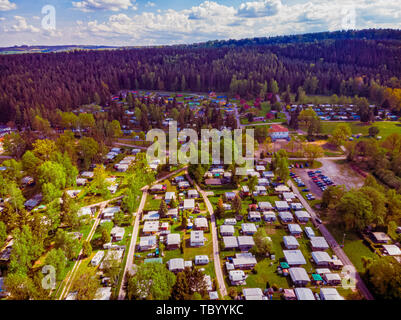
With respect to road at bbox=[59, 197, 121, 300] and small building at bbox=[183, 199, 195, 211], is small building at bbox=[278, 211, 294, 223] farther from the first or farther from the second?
road at bbox=[59, 197, 121, 300]

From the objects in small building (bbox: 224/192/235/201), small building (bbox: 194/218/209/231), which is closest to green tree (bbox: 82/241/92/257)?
small building (bbox: 194/218/209/231)

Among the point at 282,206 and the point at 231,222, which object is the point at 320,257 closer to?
the point at 282,206

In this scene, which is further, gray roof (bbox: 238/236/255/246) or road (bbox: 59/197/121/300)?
gray roof (bbox: 238/236/255/246)

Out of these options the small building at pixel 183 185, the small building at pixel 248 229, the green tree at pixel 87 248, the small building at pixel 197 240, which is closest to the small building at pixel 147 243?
the small building at pixel 197 240

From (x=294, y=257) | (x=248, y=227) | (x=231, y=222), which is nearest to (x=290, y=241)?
(x=294, y=257)

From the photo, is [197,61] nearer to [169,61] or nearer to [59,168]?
[169,61]
